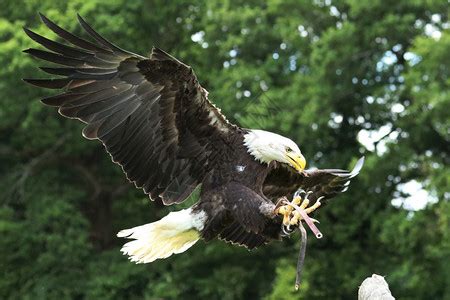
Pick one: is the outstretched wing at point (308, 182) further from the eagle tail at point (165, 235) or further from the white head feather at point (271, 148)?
the eagle tail at point (165, 235)

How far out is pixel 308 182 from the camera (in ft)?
20.8

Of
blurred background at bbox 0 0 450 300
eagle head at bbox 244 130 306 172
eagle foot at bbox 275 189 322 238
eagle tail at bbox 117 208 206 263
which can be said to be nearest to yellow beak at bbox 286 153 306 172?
eagle head at bbox 244 130 306 172

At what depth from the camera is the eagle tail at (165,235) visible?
5.83 meters

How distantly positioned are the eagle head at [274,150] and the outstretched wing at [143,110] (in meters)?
0.18

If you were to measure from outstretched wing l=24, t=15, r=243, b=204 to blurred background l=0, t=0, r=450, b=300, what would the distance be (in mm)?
6846

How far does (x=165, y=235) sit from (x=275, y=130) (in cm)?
736

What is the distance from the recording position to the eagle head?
5.70m

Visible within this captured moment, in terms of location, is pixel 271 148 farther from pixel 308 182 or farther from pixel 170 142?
pixel 308 182

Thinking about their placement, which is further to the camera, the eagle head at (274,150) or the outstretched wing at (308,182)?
the outstretched wing at (308,182)

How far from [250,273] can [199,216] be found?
8.78 m

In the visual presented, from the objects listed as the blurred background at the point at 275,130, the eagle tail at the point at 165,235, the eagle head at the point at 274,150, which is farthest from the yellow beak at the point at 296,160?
the blurred background at the point at 275,130

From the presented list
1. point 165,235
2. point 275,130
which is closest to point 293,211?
point 165,235

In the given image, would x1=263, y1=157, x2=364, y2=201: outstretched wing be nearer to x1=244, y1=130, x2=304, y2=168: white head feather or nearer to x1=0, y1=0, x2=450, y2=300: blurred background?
x1=244, y1=130, x2=304, y2=168: white head feather

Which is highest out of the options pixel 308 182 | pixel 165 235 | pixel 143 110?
pixel 143 110
